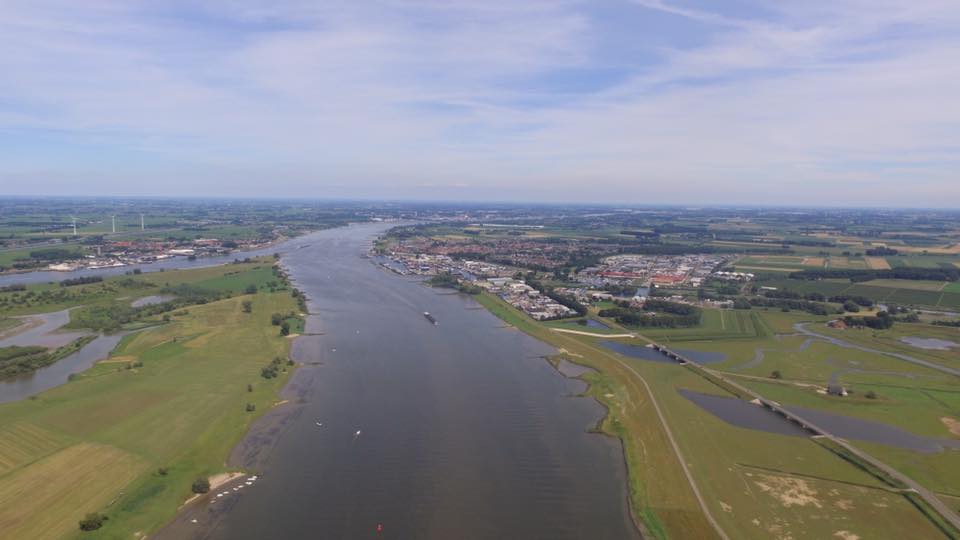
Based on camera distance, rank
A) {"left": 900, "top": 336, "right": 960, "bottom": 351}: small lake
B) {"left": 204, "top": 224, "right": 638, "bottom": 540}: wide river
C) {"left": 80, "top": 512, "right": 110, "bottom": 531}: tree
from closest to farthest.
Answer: {"left": 80, "top": 512, "right": 110, "bottom": 531}: tree
{"left": 204, "top": 224, "right": 638, "bottom": 540}: wide river
{"left": 900, "top": 336, "right": 960, "bottom": 351}: small lake

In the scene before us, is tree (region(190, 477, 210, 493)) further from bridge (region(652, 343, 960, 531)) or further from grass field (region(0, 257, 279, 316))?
grass field (region(0, 257, 279, 316))

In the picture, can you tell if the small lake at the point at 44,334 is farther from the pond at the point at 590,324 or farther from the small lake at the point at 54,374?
the pond at the point at 590,324

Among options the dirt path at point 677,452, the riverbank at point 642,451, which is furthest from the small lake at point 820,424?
the riverbank at point 642,451

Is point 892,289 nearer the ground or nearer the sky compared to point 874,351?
nearer the sky

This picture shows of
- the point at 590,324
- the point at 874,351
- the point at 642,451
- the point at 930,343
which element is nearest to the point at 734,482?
the point at 642,451

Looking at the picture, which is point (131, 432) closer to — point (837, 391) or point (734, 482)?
point (734, 482)

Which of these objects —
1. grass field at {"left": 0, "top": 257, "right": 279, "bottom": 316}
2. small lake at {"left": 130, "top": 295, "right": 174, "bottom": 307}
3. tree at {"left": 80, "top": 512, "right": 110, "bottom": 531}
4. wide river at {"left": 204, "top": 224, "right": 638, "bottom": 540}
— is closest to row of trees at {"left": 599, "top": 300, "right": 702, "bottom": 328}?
wide river at {"left": 204, "top": 224, "right": 638, "bottom": 540}

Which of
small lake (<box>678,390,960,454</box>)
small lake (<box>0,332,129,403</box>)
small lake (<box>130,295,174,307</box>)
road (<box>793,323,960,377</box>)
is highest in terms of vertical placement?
small lake (<box>130,295,174,307</box>)
